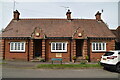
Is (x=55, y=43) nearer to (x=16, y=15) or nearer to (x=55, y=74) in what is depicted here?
(x=16, y=15)

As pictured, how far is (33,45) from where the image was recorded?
67.1 ft

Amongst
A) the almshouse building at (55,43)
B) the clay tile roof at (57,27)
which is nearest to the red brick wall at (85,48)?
the almshouse building at (55,43)

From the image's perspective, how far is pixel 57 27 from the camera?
23.0 m

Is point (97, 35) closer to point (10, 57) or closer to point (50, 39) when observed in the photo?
point (50, 39)

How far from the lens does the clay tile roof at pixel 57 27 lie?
70.2 ft

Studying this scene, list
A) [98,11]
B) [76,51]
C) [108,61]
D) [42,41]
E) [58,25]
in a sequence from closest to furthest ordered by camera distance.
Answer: [108,61]
[42,41]
[76,51]
[58,25]
[98,11]

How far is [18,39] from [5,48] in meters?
2.39

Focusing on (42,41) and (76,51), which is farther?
(76,51)

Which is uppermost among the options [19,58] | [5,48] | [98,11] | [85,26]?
[98,11]

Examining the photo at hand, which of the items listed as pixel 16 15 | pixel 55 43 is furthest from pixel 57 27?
pixel 16 15

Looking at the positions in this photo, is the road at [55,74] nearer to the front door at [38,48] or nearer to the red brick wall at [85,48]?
the red brick wall at [85,48]

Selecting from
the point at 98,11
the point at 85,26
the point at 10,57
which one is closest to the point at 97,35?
the point at 85,26

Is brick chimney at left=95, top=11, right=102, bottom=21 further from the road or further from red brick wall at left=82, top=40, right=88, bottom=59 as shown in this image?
the road

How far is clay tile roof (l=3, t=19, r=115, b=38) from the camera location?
70.2ft
